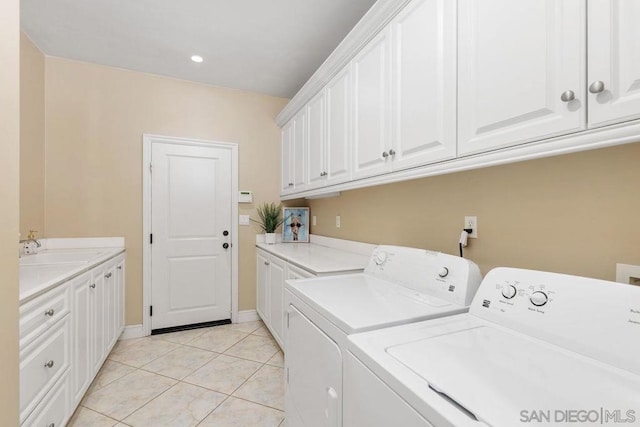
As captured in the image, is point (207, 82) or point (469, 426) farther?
point (207, 82)

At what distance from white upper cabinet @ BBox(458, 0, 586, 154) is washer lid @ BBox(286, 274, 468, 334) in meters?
0.65

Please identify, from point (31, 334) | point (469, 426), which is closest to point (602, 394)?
point (469, 426)

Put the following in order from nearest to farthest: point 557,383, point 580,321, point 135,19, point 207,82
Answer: point 557,383 < point 580,321 < point 135,19 < point 207,82

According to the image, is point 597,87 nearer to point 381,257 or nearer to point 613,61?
point 613,61

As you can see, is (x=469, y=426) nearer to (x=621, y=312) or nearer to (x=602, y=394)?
(x=602, y=394)

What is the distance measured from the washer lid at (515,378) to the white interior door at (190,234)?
2.83 meters

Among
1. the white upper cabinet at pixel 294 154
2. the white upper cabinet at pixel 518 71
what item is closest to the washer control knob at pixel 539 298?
the white upper cabinet at pixel 518 71

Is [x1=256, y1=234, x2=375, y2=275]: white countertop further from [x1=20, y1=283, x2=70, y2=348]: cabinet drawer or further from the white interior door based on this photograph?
[x1=20, y1=283, x2=70, y2=348]: cabinet drawer

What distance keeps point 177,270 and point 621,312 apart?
11.0ft

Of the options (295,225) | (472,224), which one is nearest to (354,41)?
(472,224)

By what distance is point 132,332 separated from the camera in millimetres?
2910

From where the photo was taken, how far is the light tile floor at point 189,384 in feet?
5.81

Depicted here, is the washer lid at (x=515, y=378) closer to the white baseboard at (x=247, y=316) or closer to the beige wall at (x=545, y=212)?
the beige wall at (x=545, y=212)

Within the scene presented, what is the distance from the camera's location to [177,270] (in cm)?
310
